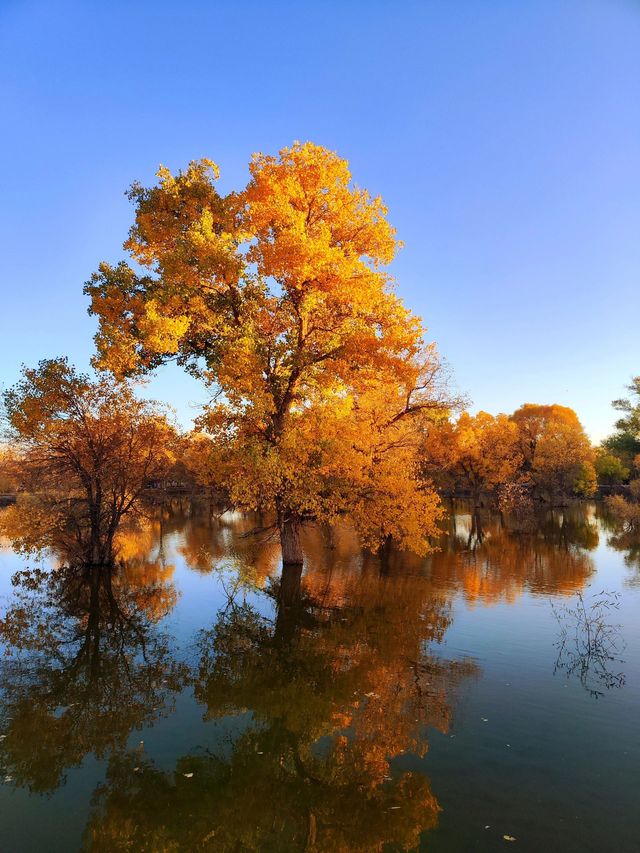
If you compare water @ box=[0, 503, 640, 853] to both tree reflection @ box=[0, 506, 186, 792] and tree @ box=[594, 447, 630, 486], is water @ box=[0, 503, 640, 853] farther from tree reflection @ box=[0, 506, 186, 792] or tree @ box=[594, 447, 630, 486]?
tree @ box=[594, 447, 630, 486]

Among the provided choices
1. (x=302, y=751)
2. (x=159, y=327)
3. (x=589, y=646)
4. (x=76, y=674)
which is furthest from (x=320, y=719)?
(x=159, y=327)

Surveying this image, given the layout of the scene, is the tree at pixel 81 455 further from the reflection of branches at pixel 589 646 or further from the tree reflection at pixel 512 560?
the reflection of branches at pixel 589 646

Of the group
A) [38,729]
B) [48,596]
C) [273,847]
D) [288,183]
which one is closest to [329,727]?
[273,847]

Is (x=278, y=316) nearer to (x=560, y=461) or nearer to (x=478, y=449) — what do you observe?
(x=478, y=449)

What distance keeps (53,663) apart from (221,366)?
10286 mm

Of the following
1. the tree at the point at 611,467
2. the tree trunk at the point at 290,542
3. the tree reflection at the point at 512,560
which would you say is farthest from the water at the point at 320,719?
the tree at the point at 611,467

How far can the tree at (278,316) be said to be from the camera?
18031 mm

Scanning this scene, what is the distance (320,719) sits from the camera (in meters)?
9.16

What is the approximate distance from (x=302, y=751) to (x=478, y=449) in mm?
58454

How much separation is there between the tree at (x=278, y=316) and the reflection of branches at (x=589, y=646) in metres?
6.80

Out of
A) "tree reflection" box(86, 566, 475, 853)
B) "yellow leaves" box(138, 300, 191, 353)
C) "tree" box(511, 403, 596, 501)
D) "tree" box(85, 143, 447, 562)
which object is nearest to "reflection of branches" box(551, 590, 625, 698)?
"tree reflection" box(86, 566, 475, 853)

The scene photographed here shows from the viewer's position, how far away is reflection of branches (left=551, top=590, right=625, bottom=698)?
439 inches

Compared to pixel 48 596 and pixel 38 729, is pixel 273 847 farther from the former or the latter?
pixel 48 596

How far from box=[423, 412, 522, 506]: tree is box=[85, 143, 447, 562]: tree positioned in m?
37.2
